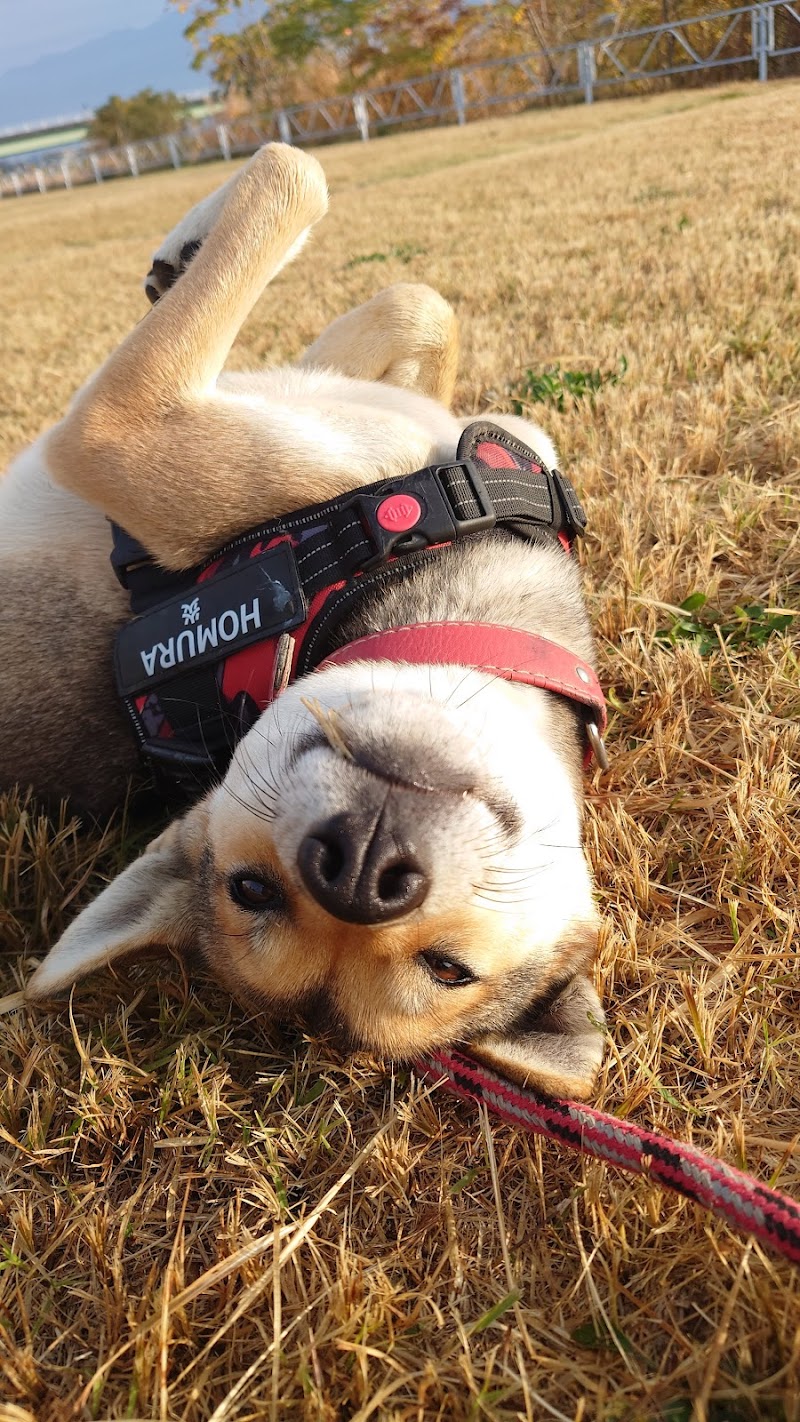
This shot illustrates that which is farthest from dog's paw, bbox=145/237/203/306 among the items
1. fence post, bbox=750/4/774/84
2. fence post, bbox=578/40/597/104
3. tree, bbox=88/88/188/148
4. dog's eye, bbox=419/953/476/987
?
tree, bbox=88/88/188/148

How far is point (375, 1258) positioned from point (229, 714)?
134cm

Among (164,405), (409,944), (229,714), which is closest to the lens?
(409,944)

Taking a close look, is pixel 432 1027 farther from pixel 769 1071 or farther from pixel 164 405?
pixel 164 405

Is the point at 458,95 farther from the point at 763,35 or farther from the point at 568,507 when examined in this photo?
the point at 568,507

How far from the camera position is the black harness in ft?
7.66

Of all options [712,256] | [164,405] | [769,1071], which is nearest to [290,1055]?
A: [769,1071]

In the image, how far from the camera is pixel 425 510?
236 centimetres

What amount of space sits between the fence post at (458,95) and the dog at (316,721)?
36.6 meters

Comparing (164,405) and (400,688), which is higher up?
(164,405)

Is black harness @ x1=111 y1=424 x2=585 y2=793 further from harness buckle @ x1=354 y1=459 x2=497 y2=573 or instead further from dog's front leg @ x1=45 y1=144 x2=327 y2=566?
dog's front leg @ x1=45 y1=144 x2=327 y2=566

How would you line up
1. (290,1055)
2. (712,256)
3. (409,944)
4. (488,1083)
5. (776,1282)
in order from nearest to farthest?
1. (776,1282)
2. (409,944)
3. (488,1083)
4. (290,1055)
5. (712,256)

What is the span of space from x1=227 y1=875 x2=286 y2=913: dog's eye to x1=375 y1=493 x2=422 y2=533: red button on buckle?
96 cm

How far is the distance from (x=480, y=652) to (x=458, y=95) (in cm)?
3886

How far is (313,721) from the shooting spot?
1.94 meters
